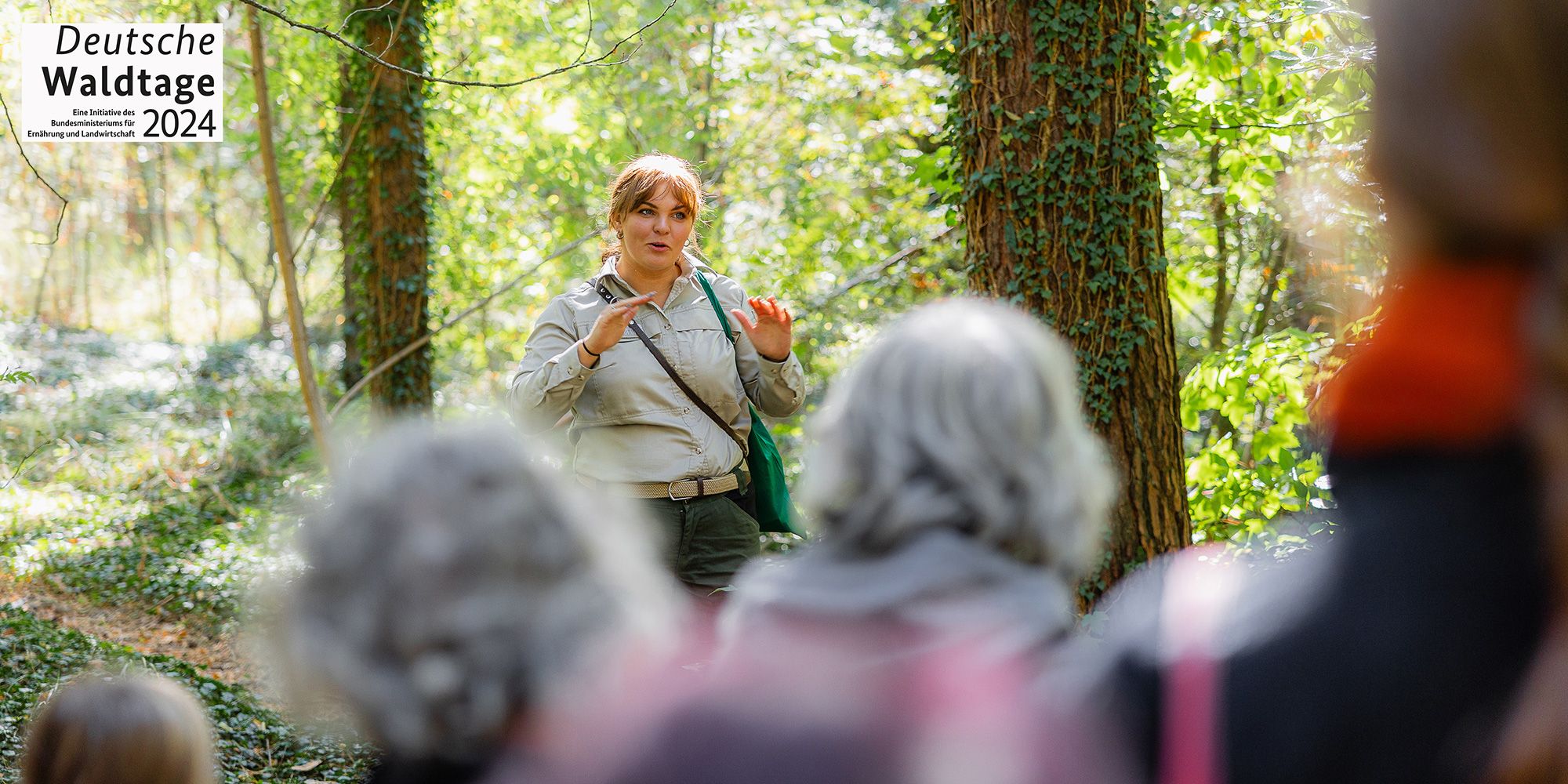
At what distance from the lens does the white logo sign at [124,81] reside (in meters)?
8.06

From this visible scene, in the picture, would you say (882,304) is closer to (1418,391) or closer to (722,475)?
(722,475)

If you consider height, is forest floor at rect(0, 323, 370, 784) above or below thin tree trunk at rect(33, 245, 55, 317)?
below

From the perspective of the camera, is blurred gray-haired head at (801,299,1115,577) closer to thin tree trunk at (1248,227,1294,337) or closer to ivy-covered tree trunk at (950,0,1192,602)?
ivy-covered tree trunk at (950,0,1192,602)

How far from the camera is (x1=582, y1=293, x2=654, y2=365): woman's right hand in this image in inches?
141

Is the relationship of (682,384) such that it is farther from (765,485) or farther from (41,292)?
(41,292)

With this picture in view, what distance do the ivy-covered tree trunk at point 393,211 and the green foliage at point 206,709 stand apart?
6.78 feet

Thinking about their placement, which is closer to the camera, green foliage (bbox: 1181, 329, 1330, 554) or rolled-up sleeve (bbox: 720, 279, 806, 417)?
rolled-up sleeve (bbox: 720, 279, 806, 417)

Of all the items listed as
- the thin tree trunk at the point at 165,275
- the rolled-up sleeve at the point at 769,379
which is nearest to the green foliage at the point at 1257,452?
the rolled-up sleeve at the point at 769,379

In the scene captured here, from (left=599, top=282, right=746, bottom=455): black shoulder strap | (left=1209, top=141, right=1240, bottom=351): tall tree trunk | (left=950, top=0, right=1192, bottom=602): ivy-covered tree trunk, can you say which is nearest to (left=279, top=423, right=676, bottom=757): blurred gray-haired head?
(left=599, top=282, right=746, bottom=455): black shoulder strap

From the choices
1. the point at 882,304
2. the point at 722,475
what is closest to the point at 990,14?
the point at 722,475

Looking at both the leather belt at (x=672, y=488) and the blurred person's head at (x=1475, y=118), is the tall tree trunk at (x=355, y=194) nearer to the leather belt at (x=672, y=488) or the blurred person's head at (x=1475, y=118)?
the leather belt at (x=672, y=488)

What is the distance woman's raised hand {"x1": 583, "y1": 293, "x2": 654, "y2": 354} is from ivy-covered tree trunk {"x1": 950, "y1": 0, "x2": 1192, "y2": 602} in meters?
1.41

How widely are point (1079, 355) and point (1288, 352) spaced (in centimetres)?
134

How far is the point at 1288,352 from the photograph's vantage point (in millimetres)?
5035
